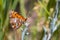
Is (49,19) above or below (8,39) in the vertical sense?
above

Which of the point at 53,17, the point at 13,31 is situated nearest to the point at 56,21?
the point at 53,17

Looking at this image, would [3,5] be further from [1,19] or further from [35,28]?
[35,28]

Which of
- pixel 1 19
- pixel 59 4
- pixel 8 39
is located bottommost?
pixel 8 39
